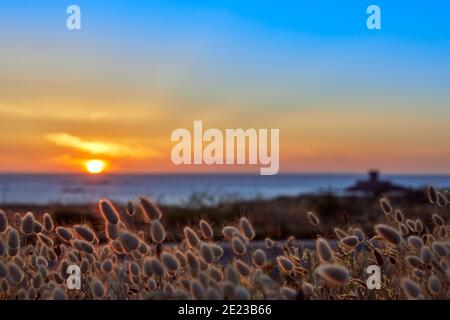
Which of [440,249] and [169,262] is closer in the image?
[169,262]

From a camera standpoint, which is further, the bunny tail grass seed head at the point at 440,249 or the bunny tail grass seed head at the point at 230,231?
the bunny tail grass seed head at the point at 230,231

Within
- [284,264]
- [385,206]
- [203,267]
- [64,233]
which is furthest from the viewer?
[385,206]

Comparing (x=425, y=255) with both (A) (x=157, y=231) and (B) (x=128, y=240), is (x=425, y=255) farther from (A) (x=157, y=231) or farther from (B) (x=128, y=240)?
(B) (x=128, y=240)

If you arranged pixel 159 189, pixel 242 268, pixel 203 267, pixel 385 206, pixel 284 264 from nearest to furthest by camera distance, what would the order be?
pixel 242 268 → pixel 203 267 → pixel 284 264 → pixel 385 206 → pixel 159 189

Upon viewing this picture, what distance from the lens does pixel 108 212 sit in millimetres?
2834

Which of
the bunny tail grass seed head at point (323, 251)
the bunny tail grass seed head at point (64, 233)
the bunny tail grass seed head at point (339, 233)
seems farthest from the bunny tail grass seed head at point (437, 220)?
the bunny tail grass seed head at point (64, 233)

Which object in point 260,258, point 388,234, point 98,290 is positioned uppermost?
point 388,234

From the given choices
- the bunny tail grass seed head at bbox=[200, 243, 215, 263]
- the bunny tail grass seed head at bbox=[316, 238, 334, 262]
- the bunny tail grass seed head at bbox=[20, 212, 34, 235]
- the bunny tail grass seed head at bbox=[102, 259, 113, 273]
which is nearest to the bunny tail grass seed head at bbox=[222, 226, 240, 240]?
the bunny tail grass seed head at bbox=[200, 243, 215, 263]

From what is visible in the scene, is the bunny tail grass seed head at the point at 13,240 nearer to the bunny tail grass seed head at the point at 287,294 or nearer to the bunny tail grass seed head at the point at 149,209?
the bunny tail grass seed head at the point at 149,209

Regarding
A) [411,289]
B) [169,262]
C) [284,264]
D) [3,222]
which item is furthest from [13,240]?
[411,289]

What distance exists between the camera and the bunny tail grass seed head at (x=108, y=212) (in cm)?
281

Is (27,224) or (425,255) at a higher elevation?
(27,224)

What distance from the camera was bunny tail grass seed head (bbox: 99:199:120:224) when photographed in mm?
2807
